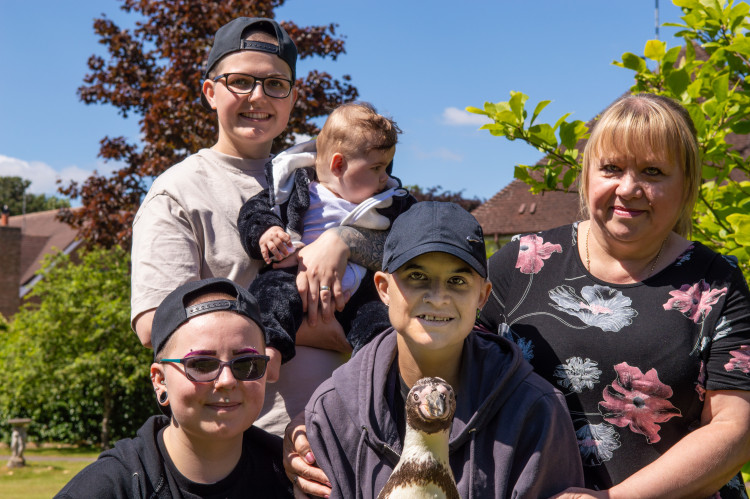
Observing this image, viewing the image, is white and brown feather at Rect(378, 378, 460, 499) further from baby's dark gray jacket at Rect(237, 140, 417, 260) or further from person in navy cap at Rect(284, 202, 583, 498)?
baby's dark gray jacket at Rect(237, 140, 417, 260)

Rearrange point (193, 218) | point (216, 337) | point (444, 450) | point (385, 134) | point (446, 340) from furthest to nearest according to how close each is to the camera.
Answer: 1. point (385, 134)
2. point (193, 218)
3. point (216, 337)
4. point (446, 340)
5. point (444, 450)

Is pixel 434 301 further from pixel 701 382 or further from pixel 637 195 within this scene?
pixel 701 382

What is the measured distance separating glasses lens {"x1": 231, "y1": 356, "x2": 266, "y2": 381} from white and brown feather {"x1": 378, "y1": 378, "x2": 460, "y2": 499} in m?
0.77

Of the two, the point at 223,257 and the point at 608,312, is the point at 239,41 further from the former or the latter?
the point at 608,312

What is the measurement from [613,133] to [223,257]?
1.58m

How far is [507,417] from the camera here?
2354mm

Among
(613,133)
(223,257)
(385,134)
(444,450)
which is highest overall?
(385,134)

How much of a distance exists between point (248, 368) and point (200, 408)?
206 mm

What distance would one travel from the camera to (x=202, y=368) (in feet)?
8.54

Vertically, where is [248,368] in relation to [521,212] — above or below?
below

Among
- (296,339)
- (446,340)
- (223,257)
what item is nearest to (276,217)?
(223,257)

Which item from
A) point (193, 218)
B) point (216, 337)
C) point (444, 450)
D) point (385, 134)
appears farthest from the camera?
point (385, 134)

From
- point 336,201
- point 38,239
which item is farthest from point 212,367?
point 38,239

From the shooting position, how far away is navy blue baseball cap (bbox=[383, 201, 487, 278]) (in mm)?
2305
